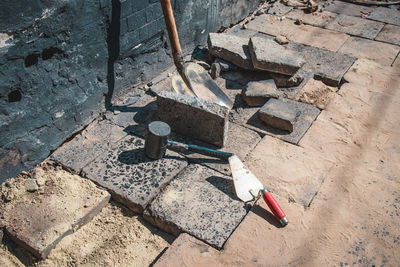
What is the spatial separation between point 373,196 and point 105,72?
2.70 m

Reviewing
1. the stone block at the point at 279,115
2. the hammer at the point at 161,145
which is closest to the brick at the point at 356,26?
the stone block at the point at 279,115

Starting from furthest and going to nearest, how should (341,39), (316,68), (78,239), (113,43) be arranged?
(341,39) < (316,68) < (113,43) < (78,239)

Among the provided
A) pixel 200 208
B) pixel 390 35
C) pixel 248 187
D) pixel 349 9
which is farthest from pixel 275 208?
pixel 349 9

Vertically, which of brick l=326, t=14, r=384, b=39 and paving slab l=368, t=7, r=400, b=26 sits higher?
brick l=326, t=14, r=384, b=39

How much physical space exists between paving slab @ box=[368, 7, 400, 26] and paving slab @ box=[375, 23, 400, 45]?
0.66ft

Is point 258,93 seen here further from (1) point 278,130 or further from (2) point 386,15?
(2) point 386,15

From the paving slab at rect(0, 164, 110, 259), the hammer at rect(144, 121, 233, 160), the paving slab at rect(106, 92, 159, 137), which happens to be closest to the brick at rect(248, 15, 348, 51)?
the paving slab at rect(106, 92, 159, 137)

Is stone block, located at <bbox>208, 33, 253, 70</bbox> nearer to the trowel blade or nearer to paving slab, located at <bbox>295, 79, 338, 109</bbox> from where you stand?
paving slab, located at <bbox>295, 79, 338, 109</bbox>

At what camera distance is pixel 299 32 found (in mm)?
5539

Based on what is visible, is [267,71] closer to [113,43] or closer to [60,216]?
[113,43]

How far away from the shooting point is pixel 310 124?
12.1 feet

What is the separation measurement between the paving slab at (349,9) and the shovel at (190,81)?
11.7 feet

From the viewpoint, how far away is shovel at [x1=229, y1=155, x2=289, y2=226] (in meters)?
2.67

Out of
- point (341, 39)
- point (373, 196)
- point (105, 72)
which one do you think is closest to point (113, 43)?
point (105, 72)
